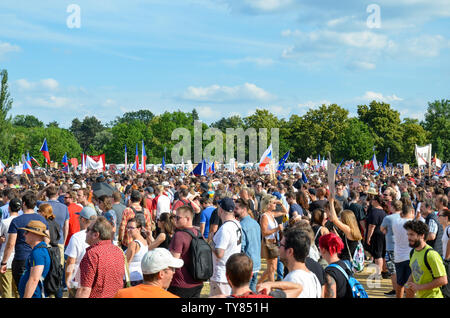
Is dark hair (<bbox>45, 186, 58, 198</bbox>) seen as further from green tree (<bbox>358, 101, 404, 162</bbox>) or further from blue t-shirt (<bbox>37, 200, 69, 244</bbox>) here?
green tree (<bbox>358, 101, 404, 162</bbox>)

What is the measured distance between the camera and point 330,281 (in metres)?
4.61

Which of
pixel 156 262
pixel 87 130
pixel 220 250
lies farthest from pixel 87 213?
pixel 87 130

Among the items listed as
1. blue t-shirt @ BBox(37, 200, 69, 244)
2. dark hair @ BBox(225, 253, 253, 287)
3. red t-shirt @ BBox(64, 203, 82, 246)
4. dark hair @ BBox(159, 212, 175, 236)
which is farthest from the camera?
red t-shirt @ BBox(64, 203, 82, 246)

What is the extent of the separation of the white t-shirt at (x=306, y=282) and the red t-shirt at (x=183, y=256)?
1640 millimetres

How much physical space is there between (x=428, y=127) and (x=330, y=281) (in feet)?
329

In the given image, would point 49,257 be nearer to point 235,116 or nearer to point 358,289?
point 358,289

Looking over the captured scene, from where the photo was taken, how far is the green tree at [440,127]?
79750 millimetres

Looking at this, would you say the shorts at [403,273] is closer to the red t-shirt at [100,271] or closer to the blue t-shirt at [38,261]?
the red t-shirt at [100,271]

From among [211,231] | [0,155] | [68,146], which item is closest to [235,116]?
[68,146]

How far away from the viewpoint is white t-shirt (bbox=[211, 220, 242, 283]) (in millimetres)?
6531

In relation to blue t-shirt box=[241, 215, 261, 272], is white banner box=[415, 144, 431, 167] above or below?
above

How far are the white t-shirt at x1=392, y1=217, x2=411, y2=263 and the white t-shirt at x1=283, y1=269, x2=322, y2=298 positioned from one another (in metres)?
4.09

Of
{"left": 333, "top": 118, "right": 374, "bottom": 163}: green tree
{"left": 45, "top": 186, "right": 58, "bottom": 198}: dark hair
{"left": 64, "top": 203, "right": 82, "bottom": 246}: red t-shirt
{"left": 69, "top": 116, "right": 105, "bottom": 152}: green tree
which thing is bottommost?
{"left": 64, "top": 203, "right": 82, "bottom": 246}: red t-shirt

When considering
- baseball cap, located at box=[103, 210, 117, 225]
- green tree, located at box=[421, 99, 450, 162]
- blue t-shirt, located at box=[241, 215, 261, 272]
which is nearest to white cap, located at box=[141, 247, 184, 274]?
blue t-shirt, located at box=[241, 215, 261, 272]
